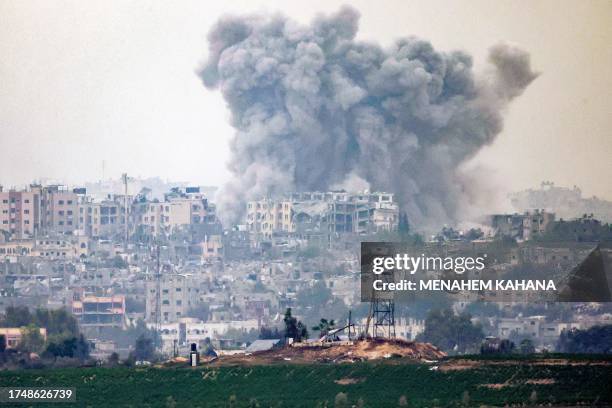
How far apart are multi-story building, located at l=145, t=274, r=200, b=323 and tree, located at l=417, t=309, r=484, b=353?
12446 mm

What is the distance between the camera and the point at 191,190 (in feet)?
253

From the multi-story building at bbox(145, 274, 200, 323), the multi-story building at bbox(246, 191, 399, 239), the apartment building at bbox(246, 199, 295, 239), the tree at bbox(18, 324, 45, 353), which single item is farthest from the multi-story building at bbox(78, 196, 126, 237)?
the tree at bbox(18, 324, 45, 353)

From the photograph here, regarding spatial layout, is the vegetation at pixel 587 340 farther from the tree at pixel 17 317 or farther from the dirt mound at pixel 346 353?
the tree at pixel 17 317

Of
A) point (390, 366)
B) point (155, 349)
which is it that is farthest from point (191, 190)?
point (390, 366)

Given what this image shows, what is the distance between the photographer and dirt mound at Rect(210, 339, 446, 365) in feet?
133

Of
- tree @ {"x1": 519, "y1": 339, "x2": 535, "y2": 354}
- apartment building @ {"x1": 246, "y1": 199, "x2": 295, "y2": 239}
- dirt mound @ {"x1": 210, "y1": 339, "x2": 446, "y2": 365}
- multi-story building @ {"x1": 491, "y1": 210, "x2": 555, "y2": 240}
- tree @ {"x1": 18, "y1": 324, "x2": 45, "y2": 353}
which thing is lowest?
dirt mound @ {"x1": 210, "y1": 339, "x2": 446, "y2": 365}

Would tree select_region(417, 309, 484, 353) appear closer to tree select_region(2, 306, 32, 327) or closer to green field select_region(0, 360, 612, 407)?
tree select_region(2, 306, 32, 327)

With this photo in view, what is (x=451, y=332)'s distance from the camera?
55781 mm

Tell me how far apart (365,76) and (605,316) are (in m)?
16.4

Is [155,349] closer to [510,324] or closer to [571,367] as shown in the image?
[510,324]

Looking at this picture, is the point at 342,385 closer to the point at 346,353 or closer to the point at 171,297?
the point at 346,353

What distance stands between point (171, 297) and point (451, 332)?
49.2 ft

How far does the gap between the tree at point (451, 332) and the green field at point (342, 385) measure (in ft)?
46.2

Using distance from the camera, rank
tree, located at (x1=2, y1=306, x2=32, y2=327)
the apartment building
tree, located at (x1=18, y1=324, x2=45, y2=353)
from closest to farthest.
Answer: tree, located at (x1=18, y1=324, x2=45, y2=353), tree, located at (x1=2, y1=306, x2=32, y2=327), the apartment building
